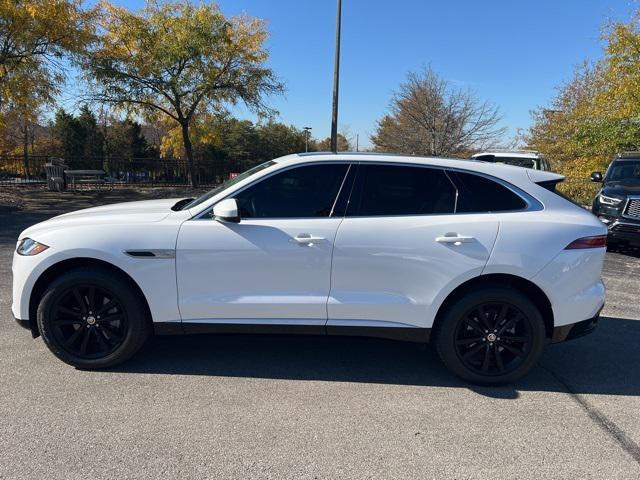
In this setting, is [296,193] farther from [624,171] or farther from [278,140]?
[278,140]

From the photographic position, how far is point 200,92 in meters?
18.9

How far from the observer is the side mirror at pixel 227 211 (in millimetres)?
3330

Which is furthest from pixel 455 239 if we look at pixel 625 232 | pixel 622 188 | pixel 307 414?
pixel 622 188

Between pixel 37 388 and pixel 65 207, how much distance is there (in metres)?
11.6

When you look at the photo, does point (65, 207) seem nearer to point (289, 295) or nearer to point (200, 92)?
point (200, 92)

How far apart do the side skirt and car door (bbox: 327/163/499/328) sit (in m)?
0.05

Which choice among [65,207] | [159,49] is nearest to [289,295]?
[65,207]

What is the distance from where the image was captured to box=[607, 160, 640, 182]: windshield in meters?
9.41

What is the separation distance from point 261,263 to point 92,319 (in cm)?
137

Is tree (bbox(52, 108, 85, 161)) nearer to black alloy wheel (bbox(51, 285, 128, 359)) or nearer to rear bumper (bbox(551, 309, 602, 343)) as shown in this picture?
black alloy wheel (bbox(51, 285, 128, 359))

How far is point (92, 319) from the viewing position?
11.7 feet

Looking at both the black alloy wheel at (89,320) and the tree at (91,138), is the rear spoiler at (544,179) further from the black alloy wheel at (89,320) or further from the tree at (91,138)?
the tree at (91,138)

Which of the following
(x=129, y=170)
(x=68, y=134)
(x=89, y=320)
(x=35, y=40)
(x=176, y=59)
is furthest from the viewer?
(x=68, y=134)

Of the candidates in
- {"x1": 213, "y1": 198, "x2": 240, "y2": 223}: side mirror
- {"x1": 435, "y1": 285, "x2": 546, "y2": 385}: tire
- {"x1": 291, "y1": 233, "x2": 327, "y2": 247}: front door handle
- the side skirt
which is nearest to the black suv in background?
{"x1": 435, "y1": 285, "x2": 546, "y2": 385}: tire
